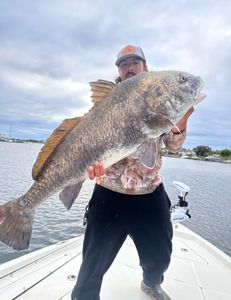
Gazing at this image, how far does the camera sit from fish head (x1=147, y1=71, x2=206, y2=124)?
2844mm

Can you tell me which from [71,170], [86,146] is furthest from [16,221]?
[86,146]

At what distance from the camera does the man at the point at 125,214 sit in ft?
11.4

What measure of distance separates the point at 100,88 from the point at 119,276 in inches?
123

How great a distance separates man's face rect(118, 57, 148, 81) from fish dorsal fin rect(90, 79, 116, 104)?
63cm

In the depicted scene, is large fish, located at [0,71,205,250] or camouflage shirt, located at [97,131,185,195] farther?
camouflage shirt, located at [97,131,185,195]

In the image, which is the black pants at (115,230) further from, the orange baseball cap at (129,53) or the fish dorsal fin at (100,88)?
the orange baseball cap at (129,53)

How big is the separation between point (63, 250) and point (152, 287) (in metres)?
2.42

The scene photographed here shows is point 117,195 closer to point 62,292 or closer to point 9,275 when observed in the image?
point 62,292

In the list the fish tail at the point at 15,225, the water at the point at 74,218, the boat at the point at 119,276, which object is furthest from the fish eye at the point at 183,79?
the water at the point at 74,218

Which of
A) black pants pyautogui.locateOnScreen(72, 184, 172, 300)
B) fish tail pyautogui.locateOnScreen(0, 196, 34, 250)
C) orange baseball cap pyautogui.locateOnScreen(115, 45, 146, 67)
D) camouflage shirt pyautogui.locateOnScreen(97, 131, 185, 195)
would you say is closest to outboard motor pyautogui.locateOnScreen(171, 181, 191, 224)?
black pants pyautogui.locateOnScreen(72, 184, 172, 300)

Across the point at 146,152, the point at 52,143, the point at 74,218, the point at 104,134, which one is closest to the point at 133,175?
the point at 146,152

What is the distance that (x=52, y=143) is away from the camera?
3072 mm

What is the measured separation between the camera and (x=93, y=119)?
3.02m

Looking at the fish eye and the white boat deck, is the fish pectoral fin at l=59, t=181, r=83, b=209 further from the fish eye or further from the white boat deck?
the white boat deck
